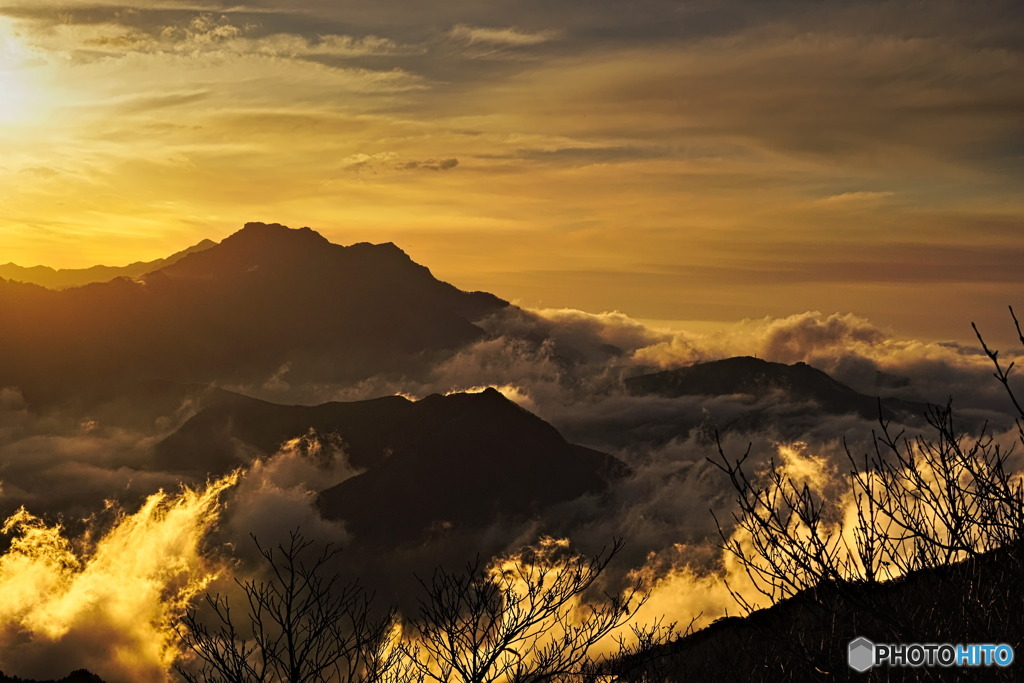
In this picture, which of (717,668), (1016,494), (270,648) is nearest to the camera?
(1016,494)

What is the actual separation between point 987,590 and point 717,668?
710 inches

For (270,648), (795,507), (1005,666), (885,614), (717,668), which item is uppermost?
(795,507)

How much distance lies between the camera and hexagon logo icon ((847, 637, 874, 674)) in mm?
14422

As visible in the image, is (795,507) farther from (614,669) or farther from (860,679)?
(614,669)

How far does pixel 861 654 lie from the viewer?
14.6 m

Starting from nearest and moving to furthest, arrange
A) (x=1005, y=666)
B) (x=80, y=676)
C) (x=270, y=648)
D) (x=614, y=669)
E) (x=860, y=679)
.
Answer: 1. (x=1005, y=666)
2. (x=860, y=679)
3. (x=270, y=648)
4. (x=614, y=669)
5. (x=80, y=676)

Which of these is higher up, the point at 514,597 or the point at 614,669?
the point at 514,597

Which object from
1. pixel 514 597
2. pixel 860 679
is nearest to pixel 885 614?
pixel 860 679

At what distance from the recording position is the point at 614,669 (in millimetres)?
29984
